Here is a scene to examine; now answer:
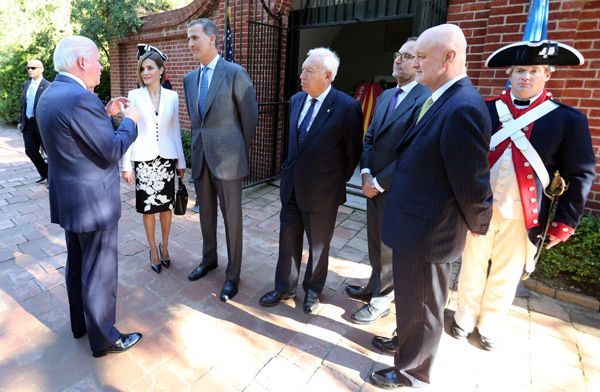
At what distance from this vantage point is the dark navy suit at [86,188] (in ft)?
6.06

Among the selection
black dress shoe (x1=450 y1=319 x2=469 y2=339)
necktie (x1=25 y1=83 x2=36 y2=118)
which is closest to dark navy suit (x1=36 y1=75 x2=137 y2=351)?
black dress shoe (x1=450 y1=319 x2=469 y2=339)

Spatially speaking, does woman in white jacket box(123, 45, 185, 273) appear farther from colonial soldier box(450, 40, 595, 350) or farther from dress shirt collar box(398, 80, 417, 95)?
colonial soldier box(450, 40, 595, 350)

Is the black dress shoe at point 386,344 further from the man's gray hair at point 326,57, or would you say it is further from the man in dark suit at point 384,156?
the man's gray hair at point 326,57

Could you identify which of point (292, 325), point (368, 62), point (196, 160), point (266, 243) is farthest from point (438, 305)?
point (368, 62)

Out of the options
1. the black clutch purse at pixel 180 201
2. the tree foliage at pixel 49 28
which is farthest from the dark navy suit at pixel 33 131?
the black clutch purse at pixel 180 201

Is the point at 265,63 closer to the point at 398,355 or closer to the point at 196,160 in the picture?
the point at 196,160

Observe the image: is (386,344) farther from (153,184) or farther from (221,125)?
(153,184)

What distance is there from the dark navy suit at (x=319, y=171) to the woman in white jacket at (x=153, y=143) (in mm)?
1075

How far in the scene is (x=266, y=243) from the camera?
3936 mm

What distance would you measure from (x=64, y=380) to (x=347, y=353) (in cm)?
171

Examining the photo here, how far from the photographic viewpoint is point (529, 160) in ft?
6.93

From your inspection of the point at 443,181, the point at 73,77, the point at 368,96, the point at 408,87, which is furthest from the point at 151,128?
the point at 368,96

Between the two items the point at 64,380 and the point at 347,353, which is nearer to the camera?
the point at 64,380

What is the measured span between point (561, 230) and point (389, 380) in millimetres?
1392
